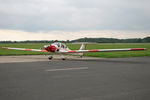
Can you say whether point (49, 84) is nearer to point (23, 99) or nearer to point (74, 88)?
point (74, 88)

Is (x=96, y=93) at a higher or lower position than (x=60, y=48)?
lower

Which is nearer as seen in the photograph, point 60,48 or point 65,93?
point 65,93

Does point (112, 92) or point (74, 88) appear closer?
point (112, 92)

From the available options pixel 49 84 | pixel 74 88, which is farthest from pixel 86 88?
pixel 49 84

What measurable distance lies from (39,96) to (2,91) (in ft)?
5.07

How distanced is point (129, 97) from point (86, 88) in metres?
1.69

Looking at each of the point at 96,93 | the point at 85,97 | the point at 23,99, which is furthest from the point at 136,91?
the point at 23,99

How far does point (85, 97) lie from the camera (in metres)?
5.35

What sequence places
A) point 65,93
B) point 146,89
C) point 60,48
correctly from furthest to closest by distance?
point 60,48, point 146,89, point 65,93

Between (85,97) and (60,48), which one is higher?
(60,48)

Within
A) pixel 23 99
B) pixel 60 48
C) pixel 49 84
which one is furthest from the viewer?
pixel 60 48

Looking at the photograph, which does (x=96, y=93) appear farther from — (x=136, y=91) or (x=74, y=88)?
(x=136, y=91)

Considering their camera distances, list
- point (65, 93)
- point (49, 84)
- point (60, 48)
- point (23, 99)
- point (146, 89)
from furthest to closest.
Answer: point (60, 48)
point (49, 84)
point (146, 89)
point (65, 93)
point (23, 99)

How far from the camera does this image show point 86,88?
6.41 meters
